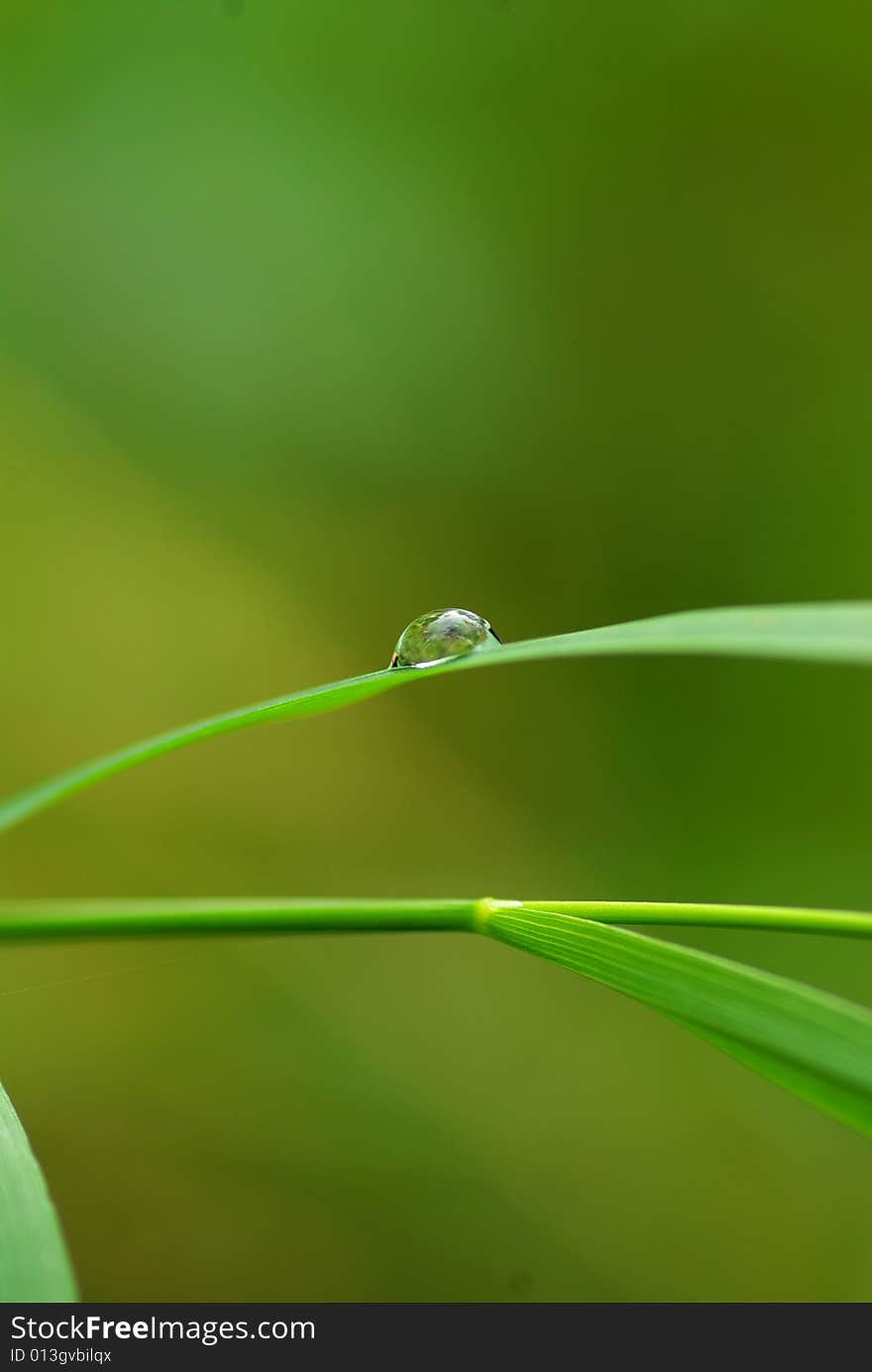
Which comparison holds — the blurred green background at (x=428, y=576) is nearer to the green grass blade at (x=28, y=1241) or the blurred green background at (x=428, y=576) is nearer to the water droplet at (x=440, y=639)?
the water droplet at (x=440, y=639)

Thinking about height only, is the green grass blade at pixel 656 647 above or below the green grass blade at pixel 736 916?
above

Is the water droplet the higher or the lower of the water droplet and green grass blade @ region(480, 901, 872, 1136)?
the higher

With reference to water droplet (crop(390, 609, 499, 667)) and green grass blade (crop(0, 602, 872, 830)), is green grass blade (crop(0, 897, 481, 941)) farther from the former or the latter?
water droplet (crop(390, 609, 499, 667))

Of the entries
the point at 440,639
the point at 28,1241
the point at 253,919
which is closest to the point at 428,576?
the point at 440,639

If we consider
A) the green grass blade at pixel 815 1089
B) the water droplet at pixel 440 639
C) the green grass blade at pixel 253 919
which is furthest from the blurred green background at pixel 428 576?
the green grass blade at pixel 815 1089

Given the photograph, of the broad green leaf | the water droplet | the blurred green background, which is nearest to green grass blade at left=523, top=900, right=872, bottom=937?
the broad green leaf

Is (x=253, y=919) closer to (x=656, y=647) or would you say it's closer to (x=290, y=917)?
(x=290, y=917)
